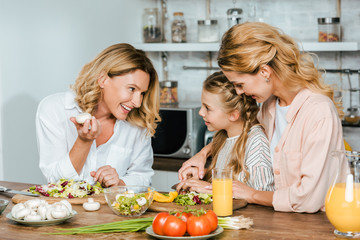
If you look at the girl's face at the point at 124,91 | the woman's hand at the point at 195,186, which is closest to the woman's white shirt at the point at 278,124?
the woman's hand at the point at 195,186

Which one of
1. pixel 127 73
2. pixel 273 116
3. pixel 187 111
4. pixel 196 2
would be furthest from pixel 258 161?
pixel 196 2

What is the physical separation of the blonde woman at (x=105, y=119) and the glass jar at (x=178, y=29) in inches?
56.5

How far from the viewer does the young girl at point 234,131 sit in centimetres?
232

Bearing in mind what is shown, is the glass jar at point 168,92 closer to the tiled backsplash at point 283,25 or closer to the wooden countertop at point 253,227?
the tiled backsplash at point 283,25

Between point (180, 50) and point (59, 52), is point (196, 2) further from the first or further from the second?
point (59, 52)

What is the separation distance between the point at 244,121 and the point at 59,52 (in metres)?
1.37

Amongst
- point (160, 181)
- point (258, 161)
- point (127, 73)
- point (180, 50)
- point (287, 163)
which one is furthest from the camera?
point (180, 50)

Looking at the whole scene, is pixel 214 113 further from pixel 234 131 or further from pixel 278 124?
pixel 278 124

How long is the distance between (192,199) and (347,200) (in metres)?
0.65

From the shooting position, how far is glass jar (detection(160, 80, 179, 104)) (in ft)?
12.8

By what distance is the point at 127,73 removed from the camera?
97.7 inches

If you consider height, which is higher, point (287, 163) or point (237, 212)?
point (287, 163)

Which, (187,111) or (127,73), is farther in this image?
(187,111)

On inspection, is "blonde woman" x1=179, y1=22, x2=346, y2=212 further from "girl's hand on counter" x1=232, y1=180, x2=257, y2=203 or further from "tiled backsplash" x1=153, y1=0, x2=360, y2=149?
"tiled backsplash" x1=153, y1=0, x2=360, y2=149
